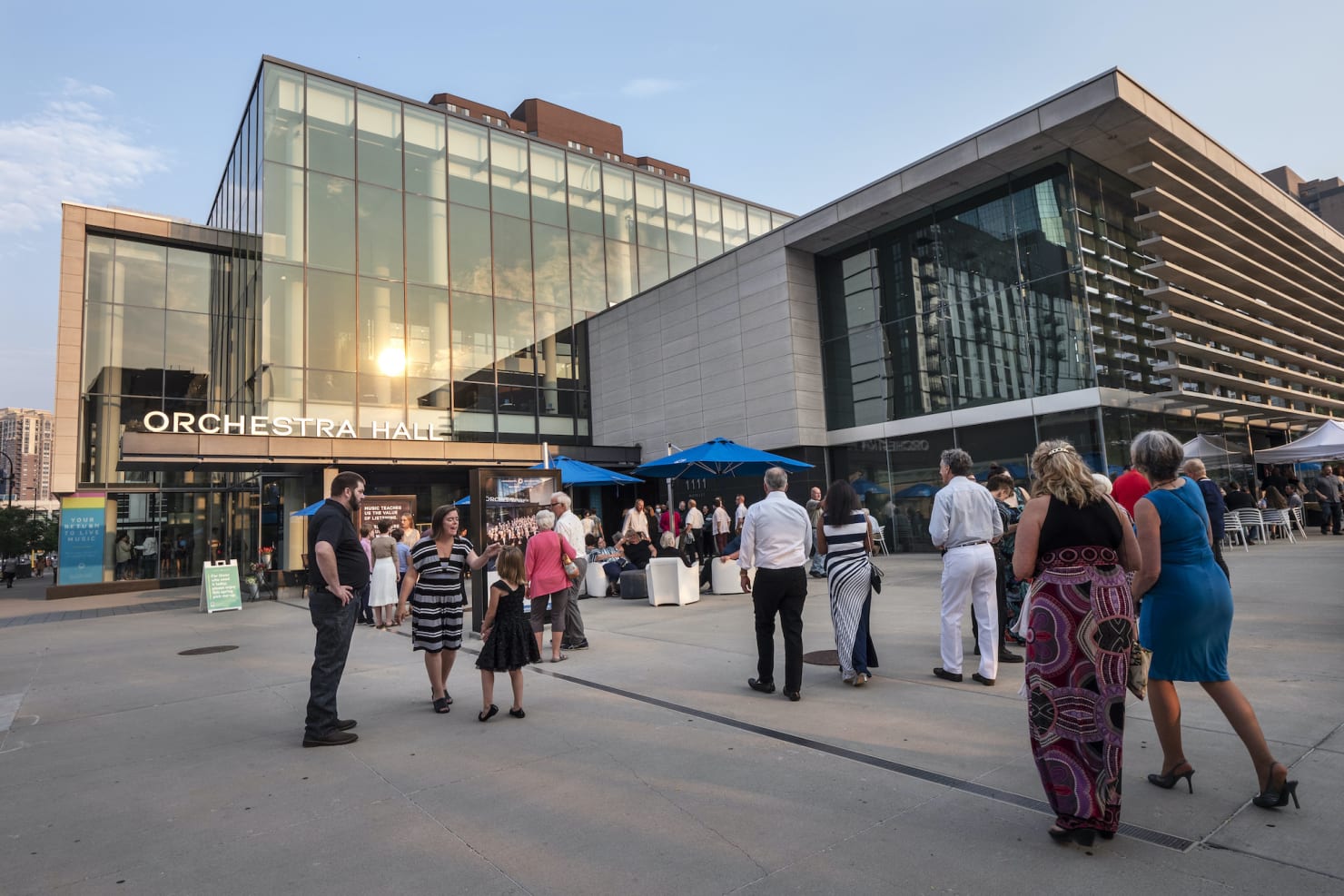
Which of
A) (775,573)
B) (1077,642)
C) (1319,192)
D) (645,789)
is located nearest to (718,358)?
(775,573)

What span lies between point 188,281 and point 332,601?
27349 mm

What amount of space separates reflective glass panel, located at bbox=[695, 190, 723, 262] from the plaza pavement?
2683 cm

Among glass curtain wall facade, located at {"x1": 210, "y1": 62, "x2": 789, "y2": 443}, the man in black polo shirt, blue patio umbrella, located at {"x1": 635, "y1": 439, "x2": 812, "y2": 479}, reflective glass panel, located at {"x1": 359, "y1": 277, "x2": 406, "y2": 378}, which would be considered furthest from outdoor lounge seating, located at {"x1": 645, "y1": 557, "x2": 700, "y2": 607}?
reflective glass panel, located at {"x1": 359, "y1": 277, "x2": 406, "y2": 378}

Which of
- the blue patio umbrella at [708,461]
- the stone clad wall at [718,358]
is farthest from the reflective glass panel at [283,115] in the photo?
the blue patio umbrella at [708,461]

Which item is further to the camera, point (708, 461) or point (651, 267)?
point (651, 267)

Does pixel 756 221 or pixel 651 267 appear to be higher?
pixel 756 221

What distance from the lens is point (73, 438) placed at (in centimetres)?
2417

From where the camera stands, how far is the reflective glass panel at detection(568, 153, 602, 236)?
94.2 ft

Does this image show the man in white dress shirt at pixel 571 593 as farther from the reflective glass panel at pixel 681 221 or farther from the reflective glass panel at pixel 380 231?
the reflective glass panel at pixel 681 221

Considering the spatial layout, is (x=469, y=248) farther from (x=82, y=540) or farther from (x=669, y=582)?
(x=669, y=582)

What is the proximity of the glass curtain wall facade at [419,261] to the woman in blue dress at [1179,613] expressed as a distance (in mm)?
22422

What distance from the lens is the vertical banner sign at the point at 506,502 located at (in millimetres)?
11102

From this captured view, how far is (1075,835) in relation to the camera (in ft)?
10.1

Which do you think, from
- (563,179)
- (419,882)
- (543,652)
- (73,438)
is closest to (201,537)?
(73,438)
